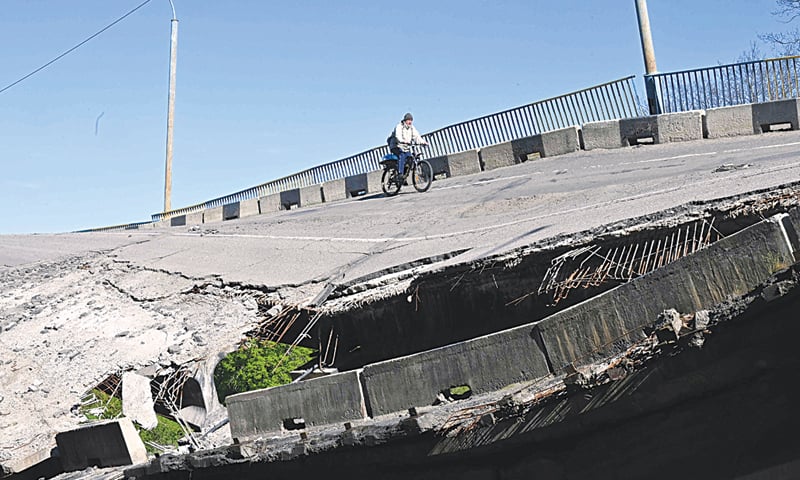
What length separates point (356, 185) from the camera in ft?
92.0

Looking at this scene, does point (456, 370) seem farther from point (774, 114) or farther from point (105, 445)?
point (774, 114)

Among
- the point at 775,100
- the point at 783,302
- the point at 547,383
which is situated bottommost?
the point at 547,383

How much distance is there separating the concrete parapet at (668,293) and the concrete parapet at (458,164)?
2021 cm

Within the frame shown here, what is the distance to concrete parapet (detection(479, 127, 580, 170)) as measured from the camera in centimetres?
2225

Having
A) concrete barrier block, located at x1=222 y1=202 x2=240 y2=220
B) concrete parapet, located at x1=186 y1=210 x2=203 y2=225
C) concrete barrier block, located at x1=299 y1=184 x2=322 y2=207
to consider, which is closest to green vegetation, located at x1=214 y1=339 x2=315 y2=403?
concrete barrier block, located at x1=299 y1=184 x2=322 y2=207

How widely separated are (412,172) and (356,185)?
26.0ft

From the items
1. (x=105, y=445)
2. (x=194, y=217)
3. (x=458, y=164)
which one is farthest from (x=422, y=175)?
(x=194, y=217)

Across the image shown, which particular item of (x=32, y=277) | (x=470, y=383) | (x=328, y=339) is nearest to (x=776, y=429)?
(x=470, y=383)

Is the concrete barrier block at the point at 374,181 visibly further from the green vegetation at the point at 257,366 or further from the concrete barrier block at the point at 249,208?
the green vegetation at the point at 257,366

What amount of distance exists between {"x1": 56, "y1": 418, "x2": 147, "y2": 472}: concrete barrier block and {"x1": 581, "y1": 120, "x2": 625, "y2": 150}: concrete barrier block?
1682cm

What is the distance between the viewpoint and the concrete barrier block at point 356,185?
2759 cm

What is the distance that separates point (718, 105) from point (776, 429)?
18.7 meters

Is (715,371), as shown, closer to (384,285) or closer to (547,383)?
(547,383)

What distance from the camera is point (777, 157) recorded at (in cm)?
1143
